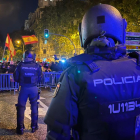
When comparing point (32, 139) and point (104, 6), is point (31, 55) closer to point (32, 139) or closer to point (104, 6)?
point (32, 139)

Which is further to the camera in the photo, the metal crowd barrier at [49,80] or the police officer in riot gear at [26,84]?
the metal crowd barrier at [49,80]

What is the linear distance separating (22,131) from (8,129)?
50cm

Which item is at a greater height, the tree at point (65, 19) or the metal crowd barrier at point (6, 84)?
the tree at point (65, 19)

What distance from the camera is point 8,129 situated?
178 inches

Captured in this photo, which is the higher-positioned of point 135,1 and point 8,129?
point 135,1

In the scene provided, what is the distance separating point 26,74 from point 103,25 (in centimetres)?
296

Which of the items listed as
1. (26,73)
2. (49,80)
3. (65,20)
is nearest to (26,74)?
(26,73)

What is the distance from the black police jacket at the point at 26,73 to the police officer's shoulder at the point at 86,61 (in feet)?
9.92

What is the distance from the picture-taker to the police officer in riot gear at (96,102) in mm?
1425

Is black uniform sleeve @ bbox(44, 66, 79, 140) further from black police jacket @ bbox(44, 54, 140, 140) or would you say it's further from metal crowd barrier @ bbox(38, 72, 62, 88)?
metal crowd barrier @ bbox(38, 72, 62, 88)

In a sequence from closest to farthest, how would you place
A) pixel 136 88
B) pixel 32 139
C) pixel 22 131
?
pixel 136 88, pixel 32 139, pixel 22 131

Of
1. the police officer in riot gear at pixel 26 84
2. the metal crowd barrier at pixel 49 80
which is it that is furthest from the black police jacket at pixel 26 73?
the metal crowd barrier at pixel 49 80

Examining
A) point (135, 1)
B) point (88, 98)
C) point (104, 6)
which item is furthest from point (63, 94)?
point (135, 1)

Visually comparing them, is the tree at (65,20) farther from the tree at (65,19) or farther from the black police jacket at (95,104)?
the black police jacket at (95,104)
